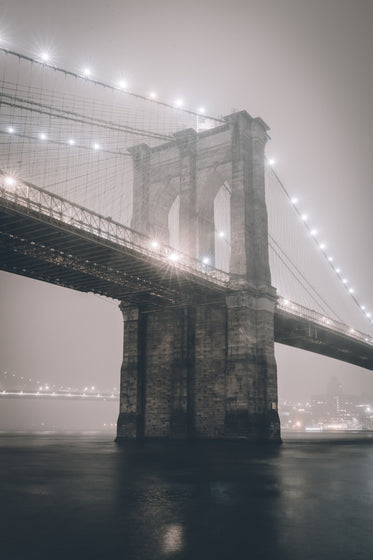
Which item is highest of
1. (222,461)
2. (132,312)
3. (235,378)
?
(132,312)

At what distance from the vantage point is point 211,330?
3966 cm

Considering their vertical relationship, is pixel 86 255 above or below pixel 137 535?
above

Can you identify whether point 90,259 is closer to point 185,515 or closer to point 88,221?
point 88,221

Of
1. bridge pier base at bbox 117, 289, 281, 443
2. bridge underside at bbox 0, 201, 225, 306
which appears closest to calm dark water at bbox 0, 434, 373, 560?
bridge underside at bbox 0, 201, 225, 306

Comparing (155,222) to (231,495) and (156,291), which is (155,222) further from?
(231,495)

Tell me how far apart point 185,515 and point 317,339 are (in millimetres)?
55275

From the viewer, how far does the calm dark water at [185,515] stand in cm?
729

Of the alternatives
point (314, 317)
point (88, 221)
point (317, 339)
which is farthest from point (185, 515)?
point (317, 339)

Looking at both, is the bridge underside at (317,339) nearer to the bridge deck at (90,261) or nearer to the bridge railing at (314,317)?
the bridge railing at (314,317)

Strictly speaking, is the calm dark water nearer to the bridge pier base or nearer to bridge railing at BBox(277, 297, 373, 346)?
the bridge pier base

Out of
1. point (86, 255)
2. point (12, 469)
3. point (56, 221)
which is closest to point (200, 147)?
point (86, 255)

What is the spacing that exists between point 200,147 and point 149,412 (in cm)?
2336

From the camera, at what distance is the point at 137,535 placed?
8.07 metres

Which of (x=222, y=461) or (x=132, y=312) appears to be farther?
(x=132, y=312)
